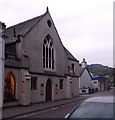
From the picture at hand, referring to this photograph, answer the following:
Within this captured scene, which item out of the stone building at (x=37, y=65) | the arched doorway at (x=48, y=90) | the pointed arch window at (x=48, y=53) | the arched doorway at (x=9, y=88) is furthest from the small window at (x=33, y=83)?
the arched doorway at (x=9, y=88)

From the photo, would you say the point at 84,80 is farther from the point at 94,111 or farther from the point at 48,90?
the point at 94,111

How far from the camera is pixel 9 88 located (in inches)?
1001

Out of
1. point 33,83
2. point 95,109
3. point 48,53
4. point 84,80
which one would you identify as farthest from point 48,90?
point 84,80

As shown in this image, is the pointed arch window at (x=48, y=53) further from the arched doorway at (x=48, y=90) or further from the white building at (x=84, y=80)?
the white building at (x=84, y=80)

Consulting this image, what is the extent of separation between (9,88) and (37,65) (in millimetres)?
5303

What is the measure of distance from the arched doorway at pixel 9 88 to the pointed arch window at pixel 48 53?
6704 mm

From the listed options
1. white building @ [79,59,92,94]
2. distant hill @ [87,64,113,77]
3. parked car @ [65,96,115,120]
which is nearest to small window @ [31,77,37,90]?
parked car @ [65,96,115,120]

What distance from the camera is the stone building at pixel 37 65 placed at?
25.8m

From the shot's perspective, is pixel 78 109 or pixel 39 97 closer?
pixel 78 109

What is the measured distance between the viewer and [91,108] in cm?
719

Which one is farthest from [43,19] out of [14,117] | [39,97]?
[14,117]

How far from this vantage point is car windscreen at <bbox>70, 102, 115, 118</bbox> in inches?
267

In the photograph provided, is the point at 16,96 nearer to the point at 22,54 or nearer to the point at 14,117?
the point at 22,54

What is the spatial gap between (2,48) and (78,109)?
629 inches
